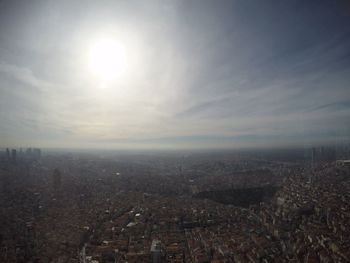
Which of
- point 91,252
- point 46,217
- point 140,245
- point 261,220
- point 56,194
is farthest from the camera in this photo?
point 56,194

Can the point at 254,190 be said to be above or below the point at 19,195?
below

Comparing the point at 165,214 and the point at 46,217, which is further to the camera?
the point at 165,214


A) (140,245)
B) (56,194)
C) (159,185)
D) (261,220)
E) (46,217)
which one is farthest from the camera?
(159,185)

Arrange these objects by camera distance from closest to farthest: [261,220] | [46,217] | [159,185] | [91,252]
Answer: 1. [91,252]
2. [46,217]
3. [261,220]
4. [159,185]

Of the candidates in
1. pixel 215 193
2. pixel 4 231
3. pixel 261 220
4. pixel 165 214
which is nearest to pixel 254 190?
pixel 215 193

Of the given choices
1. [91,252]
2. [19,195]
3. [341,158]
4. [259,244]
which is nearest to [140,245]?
[91,252]

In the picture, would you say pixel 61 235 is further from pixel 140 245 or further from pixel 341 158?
pixel 341 158

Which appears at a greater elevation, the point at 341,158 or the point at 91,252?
the point at 341,158

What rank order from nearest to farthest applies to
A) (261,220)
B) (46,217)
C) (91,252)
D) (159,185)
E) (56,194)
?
(91,252), (46,217), (261,220), (56,194), (159,185)

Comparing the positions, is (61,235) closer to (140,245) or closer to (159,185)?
(140,245)
